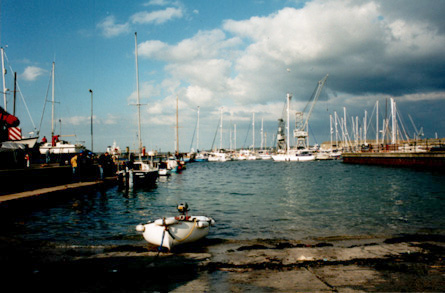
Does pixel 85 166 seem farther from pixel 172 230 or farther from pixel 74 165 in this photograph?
pixel 172 230

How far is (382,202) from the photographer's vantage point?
75.1ft

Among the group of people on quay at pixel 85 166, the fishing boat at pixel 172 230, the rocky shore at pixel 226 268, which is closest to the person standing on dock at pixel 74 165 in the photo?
the group of people on quay at pixel 85 166

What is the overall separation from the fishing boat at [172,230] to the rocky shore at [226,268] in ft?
1.17

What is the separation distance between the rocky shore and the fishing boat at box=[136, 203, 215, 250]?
1.17 feet

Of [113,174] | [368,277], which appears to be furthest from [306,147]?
[368,277]

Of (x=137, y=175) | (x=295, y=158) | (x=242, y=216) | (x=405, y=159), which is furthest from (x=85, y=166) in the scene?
(x=295, y=158)

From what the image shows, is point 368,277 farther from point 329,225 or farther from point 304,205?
point 304,205

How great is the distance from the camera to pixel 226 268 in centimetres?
812

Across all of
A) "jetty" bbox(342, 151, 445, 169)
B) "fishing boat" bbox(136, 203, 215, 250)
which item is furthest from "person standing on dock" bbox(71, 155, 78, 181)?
"jetty" bbox(342, 151, 445, 169)

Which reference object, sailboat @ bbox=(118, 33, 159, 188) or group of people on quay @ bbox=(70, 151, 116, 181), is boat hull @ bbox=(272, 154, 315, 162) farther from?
group of people on quay @ bbox=(70, 151, 116, 181)

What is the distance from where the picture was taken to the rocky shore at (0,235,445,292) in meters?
6.82

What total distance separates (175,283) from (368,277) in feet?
15.4

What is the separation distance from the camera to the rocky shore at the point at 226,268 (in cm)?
682

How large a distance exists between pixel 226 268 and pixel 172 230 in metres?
2.46
